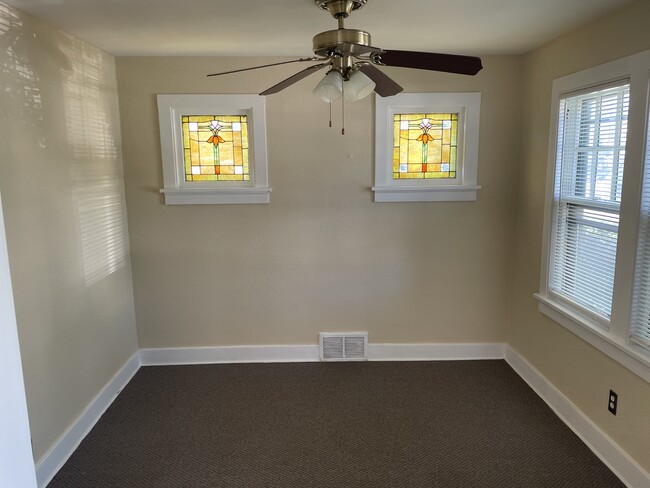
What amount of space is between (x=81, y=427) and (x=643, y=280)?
3153 mm

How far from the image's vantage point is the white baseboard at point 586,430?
2.19 m

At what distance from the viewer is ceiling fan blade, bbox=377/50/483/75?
1.61m

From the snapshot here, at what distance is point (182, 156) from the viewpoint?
11.1ft

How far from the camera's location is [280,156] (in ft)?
11.0

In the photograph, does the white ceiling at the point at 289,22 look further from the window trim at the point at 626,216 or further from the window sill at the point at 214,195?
the window sill at the point at 214,195

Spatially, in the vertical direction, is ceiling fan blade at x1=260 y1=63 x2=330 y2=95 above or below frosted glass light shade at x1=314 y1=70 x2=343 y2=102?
above

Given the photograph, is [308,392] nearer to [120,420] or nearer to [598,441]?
[120,420]

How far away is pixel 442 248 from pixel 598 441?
5.22ft

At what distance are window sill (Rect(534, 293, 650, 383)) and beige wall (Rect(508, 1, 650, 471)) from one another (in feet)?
0.17

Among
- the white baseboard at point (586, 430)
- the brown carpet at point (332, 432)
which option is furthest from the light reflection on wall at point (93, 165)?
the white baseboard at point (586, 430)

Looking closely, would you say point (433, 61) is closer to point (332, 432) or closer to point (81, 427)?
point (332, 432)

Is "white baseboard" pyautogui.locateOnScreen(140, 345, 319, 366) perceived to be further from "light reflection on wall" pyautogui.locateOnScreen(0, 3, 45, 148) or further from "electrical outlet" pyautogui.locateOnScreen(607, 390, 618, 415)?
"electrical outlet" pyautogui.locateOnScreen(607, 390, 618, 415)

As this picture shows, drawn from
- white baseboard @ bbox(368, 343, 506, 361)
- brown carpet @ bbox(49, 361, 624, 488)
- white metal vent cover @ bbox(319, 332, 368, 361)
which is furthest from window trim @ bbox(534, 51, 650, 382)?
white metal vent cover @ bbox(319, 332, 368, 361)

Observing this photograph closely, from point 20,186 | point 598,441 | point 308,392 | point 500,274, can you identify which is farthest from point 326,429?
point 20,186
